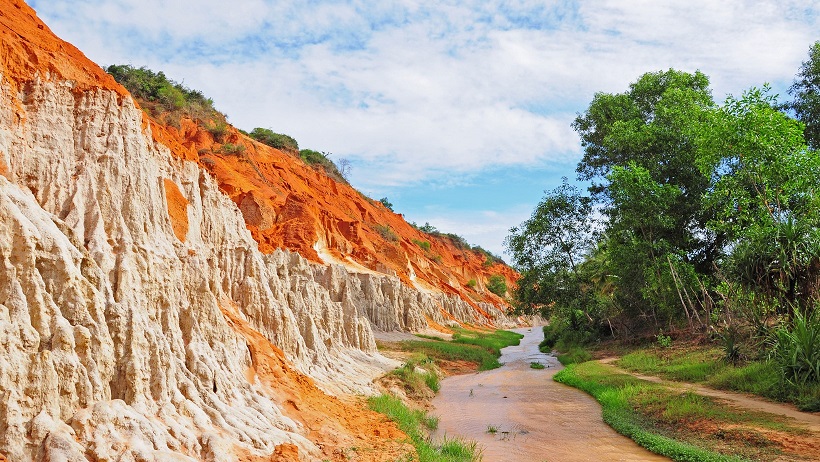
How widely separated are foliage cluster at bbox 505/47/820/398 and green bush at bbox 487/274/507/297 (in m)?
59.3

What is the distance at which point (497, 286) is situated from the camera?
333ft

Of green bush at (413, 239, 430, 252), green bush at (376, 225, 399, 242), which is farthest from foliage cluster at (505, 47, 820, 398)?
green bush at (413, 239, 430, 252)

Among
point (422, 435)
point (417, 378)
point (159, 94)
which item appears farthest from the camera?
point (159, 94)

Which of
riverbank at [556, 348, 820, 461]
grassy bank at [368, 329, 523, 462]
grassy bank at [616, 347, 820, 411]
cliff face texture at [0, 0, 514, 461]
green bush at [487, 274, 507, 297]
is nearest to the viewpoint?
cliff face texture at [0, 0, 514, 461]

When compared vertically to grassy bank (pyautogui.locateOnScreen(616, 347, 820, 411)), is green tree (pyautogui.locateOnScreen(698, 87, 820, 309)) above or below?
above

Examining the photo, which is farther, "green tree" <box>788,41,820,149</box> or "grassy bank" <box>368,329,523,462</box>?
"green tree" <box>788,41,820,149</box>

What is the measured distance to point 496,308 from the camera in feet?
270

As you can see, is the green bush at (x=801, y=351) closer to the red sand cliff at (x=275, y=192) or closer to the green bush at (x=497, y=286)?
the red sand cliff at (x=275, y=192)

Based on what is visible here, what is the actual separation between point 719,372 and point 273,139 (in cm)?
6481

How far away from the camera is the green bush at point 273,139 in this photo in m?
73.1

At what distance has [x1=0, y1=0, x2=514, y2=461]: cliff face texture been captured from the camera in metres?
6.93

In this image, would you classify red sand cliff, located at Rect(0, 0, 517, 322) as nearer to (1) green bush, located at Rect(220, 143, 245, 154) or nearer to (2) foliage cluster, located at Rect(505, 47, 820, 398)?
(1) green bush, located at Rect(220, 143, 245, 154)

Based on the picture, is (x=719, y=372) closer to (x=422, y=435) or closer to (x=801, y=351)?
(x=801, y=351)

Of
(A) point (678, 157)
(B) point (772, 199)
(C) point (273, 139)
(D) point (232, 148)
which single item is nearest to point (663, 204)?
(A) point (678, 157)
